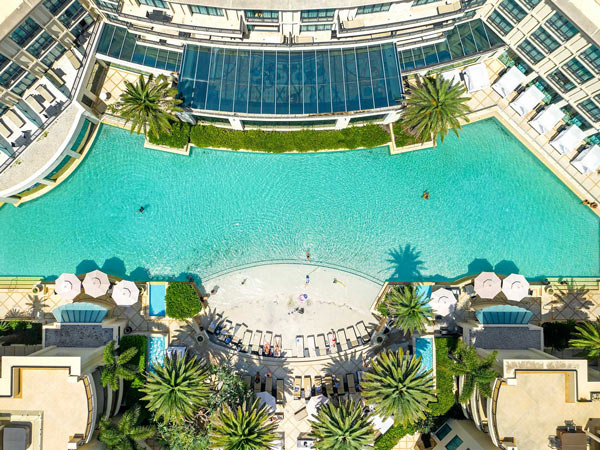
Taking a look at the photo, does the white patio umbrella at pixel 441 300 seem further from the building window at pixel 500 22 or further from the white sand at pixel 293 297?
the building window at pixel 500 22

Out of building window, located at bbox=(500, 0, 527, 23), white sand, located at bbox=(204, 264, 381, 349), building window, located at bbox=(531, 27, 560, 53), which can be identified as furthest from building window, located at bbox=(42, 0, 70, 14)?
building window, located at bbox=(531, 27, 560, 53)

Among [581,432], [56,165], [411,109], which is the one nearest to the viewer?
[581,432]

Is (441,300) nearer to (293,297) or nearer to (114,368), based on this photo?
(293,297)

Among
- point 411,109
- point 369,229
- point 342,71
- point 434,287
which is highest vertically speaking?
point 342,71

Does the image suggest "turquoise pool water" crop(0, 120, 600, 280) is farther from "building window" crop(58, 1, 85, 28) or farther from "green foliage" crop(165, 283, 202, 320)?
"building window" crop(58, 1, 85, 28)

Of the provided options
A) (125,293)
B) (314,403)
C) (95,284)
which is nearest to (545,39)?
(314,403)

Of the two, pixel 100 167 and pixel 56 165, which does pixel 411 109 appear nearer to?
pixel 100 167

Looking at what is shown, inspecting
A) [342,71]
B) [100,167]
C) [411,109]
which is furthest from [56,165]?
[411,109]
